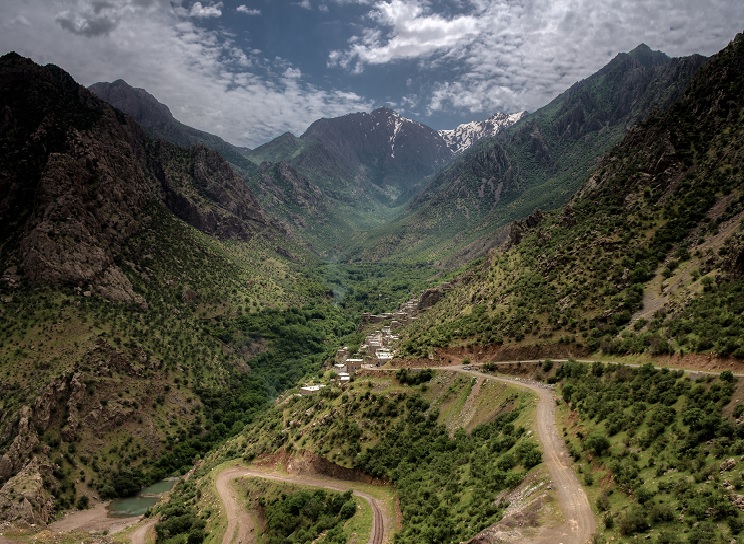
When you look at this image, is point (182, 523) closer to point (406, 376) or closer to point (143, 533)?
point (143, 533)

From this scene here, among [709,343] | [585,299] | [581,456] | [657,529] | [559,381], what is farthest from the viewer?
[585,299]

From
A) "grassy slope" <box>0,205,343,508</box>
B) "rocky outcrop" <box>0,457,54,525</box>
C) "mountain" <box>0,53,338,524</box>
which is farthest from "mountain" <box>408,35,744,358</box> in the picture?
"rocky outcrop" <box>0,457,54,525</box>

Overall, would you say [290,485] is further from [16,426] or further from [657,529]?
[16,426]

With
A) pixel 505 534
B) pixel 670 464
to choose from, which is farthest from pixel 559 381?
pixel 505 534

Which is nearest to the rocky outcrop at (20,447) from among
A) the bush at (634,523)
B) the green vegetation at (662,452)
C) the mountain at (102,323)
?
the mountain at (102,323)

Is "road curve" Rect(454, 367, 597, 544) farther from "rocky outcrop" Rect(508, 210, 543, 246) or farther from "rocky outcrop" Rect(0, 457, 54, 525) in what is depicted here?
"rocky outcrop" Rect(0, 457, 54, 525)

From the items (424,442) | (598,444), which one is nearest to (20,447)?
(424,442)
